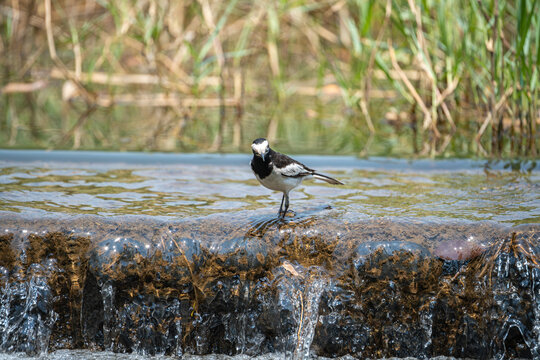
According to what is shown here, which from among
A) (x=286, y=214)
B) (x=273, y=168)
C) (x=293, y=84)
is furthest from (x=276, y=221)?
(x=293, y=84)

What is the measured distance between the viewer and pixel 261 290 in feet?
12.7

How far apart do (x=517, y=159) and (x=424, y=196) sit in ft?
5.41

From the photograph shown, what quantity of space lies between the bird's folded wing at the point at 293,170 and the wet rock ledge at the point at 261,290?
450 millimetres

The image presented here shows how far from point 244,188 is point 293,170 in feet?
3.76

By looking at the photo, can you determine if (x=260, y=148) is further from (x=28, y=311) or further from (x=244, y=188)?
(x=28, y=311)

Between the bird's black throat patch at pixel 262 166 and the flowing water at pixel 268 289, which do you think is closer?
the flowing water at pixel 268 289

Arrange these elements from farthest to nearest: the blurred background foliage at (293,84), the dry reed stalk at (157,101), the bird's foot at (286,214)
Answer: the dry reed stalk at (157,101) < the blurred background foliage at (293,84) < the bird's foot at (286,214)

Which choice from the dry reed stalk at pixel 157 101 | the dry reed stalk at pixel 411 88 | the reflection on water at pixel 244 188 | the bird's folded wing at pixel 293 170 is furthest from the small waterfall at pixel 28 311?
the dry reed stalk at pixel 157 101

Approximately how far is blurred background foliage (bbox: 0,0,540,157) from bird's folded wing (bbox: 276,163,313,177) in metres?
2.28

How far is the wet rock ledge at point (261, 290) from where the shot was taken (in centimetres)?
379

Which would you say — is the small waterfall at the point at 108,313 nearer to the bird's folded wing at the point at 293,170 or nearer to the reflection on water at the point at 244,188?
the reflection on water at the point at 244,188

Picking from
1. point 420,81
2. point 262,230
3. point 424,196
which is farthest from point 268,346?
point 420,81

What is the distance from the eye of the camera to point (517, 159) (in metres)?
6.11

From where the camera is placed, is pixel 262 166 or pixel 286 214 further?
pixel 286 214
